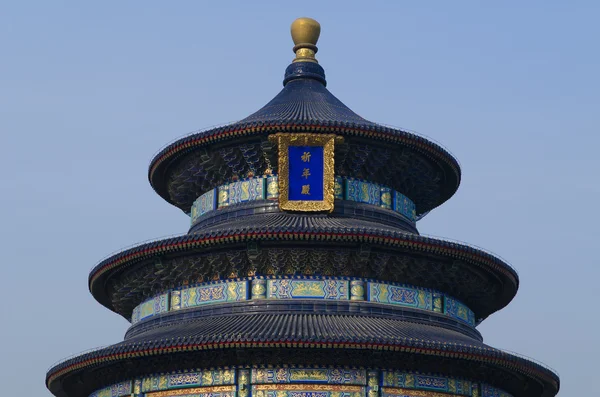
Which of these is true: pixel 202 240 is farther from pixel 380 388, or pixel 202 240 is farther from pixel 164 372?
pixel 380 388

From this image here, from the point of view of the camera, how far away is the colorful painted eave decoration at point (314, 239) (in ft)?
111

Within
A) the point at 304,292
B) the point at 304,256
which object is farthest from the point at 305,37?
the point at 304,292

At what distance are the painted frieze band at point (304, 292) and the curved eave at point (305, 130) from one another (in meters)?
5.29

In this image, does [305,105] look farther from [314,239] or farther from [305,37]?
[314,239]

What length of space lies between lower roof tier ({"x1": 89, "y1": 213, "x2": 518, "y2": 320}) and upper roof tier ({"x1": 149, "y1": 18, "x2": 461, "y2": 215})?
7.38 feet

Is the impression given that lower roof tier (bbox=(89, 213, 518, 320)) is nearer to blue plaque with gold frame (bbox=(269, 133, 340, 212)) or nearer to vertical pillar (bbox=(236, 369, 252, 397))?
blue plaque with gold frame (bbox=(269, 133, 340, 212))

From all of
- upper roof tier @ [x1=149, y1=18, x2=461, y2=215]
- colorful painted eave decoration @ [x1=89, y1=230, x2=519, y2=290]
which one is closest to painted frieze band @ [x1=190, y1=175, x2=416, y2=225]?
upper roof tier @ [x1=149, y1=18, x2=461, y2=215]

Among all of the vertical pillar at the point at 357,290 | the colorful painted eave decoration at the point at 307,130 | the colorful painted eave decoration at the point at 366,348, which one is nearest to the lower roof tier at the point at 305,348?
the colorful painted eave decoration at the point at 366,348

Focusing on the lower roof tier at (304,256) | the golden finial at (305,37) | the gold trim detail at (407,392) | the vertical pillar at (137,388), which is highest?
the golden finial at (305,37)

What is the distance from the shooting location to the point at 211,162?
38.9m

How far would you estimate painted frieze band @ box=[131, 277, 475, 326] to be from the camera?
3441 centimetres

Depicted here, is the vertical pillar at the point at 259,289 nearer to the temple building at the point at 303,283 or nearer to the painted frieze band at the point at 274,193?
the temple building at the point at 303,283

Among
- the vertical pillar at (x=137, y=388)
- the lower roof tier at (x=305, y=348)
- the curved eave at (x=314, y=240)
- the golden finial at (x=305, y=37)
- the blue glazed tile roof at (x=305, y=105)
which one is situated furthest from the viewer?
the golden finial at (x=305, y=37)

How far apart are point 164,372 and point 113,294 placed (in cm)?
673
